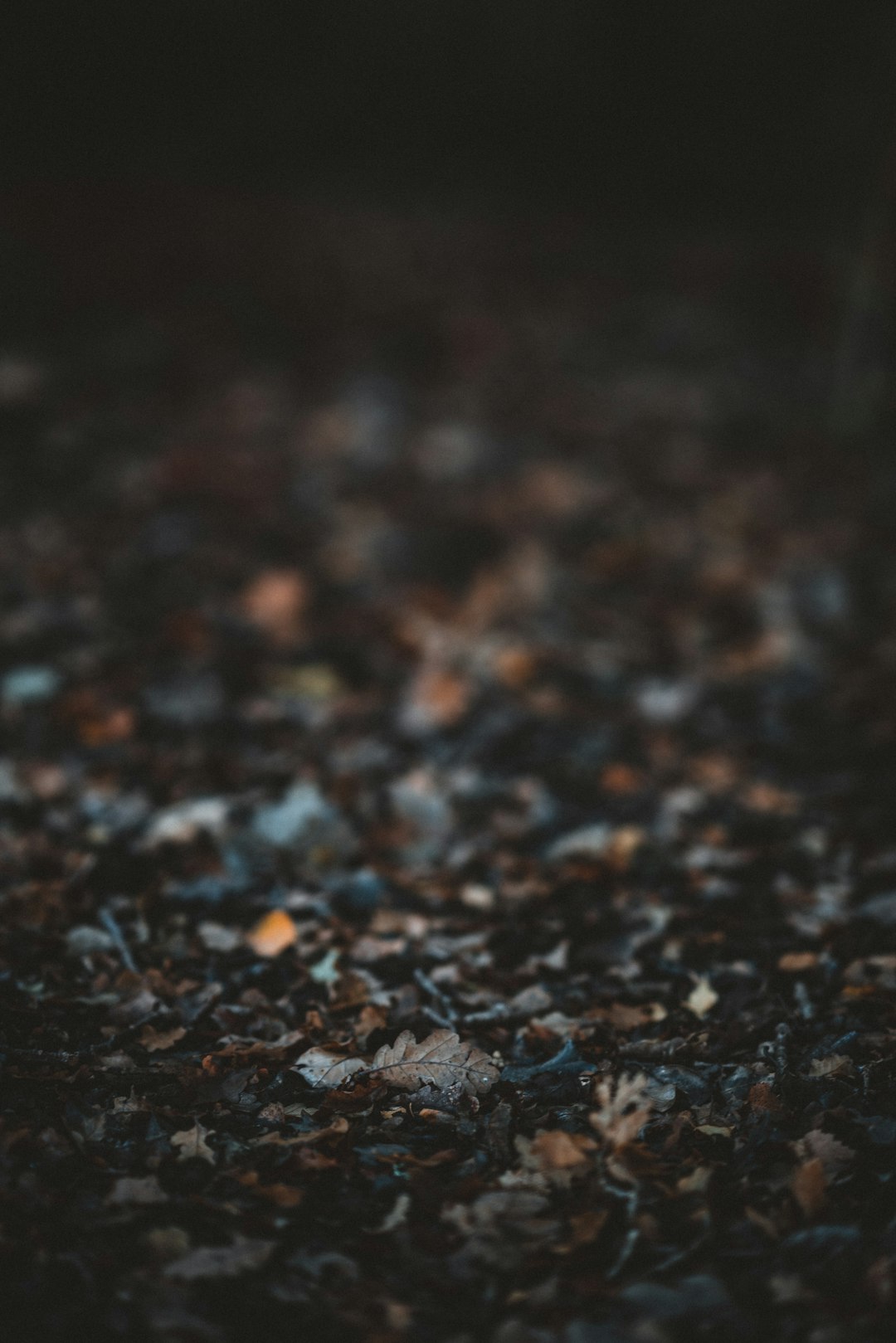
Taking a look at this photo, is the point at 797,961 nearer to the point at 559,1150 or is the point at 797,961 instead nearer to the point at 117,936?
the point at 559,1150

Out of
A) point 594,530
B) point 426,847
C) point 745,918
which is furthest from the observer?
point 594,530

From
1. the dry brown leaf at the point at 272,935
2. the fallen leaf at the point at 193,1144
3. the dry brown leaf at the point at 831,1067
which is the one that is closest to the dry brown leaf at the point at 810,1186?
the dry brown leaf at the point at 831,1067

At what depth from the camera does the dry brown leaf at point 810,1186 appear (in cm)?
160

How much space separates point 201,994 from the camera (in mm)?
2049

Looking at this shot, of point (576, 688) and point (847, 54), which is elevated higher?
point (847, 54)

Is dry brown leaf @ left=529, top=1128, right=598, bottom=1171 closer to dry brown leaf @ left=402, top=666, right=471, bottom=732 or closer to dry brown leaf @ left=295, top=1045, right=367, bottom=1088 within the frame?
dry brown leaf @ left=295, top=1045, right=367, bottom=1088

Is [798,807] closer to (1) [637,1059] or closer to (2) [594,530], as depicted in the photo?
(1) [637,1059]

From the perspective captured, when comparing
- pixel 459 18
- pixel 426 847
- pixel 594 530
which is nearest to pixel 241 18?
pixel 459 18

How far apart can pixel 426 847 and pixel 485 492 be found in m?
2.04

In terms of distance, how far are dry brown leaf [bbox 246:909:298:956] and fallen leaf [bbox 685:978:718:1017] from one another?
0.97 m

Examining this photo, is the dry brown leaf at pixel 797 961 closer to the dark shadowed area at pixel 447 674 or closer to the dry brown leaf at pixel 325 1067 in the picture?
the dark shadowed area at pixel 447 674

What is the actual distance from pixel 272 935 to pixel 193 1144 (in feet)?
1.83

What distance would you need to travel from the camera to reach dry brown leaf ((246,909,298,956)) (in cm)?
217

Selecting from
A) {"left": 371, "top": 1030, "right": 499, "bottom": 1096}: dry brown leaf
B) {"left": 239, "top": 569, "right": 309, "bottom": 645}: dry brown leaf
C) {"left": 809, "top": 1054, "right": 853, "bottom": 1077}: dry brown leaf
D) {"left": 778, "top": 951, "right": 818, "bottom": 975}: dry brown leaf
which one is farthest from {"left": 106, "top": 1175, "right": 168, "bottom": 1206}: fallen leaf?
{"left": 239, "top": 569, "right": 309, "bottom": 645}: dry brown leaf
